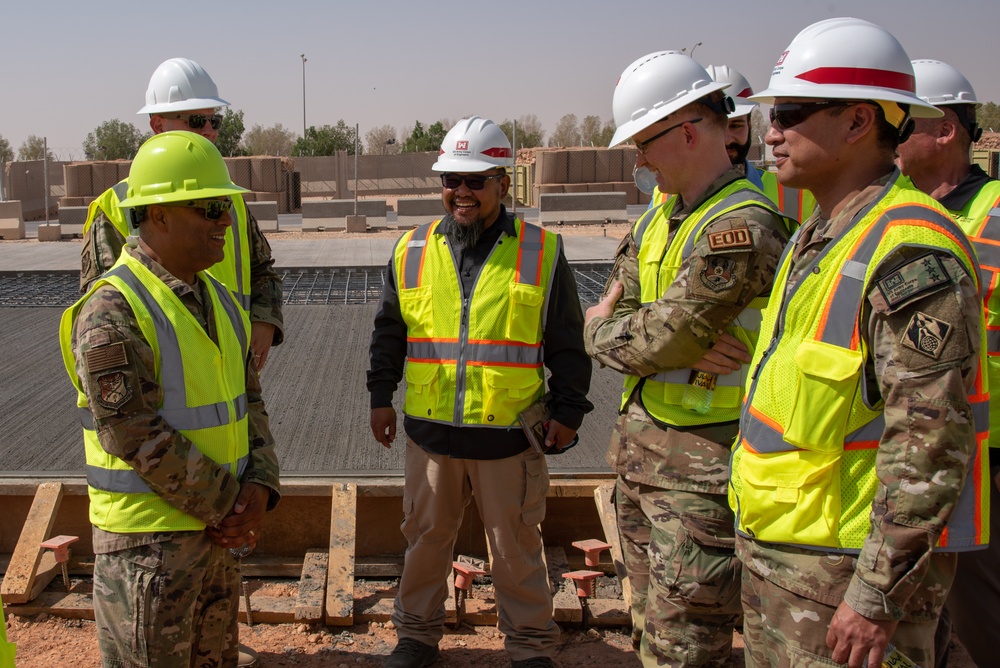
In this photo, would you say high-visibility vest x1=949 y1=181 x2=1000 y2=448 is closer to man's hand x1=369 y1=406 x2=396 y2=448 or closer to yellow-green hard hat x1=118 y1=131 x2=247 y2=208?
man's hand x1=369 y1=406 x2=396 y2=448

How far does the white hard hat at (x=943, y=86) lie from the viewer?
148 inches

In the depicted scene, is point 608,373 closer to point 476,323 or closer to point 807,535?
point 476,323

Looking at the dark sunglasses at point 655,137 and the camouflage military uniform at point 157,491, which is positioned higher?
the dark sunglasses at point 655,137

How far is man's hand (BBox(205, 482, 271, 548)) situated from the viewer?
2.80 m

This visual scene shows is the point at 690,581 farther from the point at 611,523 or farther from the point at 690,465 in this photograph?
the point at 611,523

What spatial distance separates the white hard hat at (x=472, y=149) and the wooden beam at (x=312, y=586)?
1925 mm

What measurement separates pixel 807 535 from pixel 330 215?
2272cm

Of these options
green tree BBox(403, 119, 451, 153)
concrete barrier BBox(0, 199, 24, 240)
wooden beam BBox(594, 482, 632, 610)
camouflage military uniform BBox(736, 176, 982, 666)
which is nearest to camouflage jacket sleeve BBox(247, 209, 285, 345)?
wooden beam BBox(594, 482, 632, 610)

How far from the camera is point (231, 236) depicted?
12.8 ft

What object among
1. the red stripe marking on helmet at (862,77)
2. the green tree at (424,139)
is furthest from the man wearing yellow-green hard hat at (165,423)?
the green tree at (424,139)

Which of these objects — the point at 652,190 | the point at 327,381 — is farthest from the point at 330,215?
the point at 652,190

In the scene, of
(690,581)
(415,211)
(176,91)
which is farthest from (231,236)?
(415,211)

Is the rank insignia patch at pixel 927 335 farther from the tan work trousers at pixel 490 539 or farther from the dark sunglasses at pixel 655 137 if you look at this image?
the tan work trousers at pixel 490 539

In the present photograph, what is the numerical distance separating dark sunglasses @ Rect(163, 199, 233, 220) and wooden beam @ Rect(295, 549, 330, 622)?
6.32 feet
